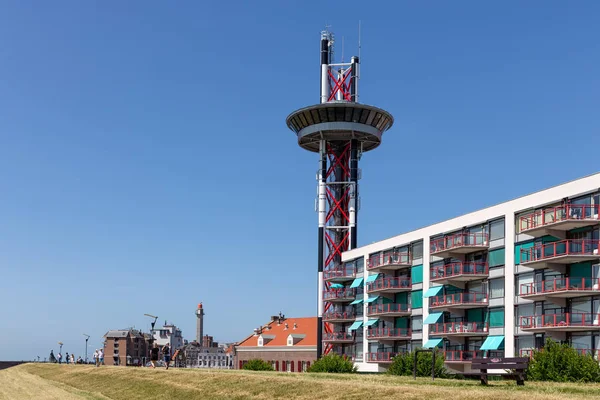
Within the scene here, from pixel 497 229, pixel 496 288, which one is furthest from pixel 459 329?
pixel 497 229

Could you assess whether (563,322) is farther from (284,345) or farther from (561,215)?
(284,345)

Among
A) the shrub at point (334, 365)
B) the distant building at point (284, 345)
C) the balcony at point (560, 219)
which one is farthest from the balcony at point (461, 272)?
the distant building at point (284, 345)

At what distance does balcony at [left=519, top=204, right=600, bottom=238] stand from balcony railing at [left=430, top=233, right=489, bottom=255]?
6.61 meters

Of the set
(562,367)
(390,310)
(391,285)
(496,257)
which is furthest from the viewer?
(390,310)

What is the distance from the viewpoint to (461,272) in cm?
6681

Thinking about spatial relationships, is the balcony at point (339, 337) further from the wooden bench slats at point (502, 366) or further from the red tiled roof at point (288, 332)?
the wooden bench slats at point (502, 366)

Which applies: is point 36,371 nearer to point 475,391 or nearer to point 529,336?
point 529,336

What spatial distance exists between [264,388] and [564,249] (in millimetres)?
27986

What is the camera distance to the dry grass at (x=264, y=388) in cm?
2684

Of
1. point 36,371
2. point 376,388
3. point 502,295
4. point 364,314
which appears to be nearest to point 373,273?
point 364,314

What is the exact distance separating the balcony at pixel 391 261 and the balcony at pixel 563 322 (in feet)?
68.4

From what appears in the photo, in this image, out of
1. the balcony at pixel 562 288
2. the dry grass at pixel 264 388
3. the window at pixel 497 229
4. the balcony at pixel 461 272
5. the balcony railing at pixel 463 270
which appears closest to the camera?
the dry grass at pixel 264 388

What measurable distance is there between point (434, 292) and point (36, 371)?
49.2 m

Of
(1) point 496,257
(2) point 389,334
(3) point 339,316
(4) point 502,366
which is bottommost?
(2) point 389,334
